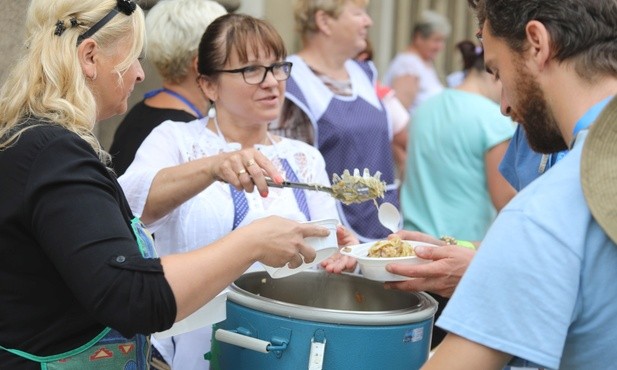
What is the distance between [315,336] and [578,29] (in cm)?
90

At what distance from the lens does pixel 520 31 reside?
166 cm

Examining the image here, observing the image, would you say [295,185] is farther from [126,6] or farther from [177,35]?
[177,35]

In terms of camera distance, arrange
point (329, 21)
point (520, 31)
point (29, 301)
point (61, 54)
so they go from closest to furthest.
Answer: point (520, 31) < point (29, 301) < point (61, 54) < point (329, 21)

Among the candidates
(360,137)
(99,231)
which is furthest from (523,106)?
(360,137)

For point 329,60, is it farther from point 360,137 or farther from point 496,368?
point 496,368

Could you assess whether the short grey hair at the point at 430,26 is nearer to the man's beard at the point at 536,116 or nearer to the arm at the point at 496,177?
the arm at the point at 496,177

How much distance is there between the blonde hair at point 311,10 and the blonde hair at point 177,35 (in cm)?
77

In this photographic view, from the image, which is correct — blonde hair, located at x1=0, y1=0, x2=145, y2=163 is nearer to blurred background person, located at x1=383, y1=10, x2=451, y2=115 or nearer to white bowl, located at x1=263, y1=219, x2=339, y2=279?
white bowl, located at x1=263, y1=219, x2=339, y2=279

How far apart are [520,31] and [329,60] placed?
2.57m

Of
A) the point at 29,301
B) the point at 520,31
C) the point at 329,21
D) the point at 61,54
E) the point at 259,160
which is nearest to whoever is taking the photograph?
the point at 520,31

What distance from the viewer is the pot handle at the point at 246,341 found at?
83.7 inches

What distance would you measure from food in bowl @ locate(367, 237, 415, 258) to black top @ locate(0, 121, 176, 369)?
0.71m

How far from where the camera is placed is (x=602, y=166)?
144 centimetres

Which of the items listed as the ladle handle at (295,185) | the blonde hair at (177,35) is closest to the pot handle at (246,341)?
the ladle handle at (295,185)
